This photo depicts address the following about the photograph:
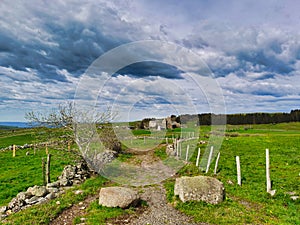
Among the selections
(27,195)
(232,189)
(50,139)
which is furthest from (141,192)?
(50,139)

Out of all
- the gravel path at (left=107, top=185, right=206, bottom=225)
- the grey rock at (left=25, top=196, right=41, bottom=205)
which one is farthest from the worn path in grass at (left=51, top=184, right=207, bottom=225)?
the grey rock at (left=25, top=196, right=41, bottom=205)

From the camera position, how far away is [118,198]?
10.9m

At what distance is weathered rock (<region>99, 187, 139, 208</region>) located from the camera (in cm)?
1087

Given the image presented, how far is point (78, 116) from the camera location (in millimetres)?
18609

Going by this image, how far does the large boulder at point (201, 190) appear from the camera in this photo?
11.5 meters

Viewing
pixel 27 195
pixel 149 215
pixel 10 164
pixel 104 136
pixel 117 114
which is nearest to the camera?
pixel 149 215

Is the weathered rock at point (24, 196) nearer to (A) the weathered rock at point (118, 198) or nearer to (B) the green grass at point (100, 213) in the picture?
(B) the green grass at point (100, 213)

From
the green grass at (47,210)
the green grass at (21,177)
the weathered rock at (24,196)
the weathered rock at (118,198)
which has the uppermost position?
the weathered rock at (118,198)

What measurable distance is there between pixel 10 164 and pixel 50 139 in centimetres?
1280

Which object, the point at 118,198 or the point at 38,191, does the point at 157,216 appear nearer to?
the point at 118,198

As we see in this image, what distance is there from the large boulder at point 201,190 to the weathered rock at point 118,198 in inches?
94.3

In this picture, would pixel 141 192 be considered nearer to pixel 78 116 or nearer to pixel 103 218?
pixel 103 218

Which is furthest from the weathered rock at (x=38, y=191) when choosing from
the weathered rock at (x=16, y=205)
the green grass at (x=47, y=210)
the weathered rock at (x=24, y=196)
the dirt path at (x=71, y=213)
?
the dirt path at (x=71, y=213)

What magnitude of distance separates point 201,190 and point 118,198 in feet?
13.3
